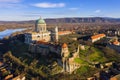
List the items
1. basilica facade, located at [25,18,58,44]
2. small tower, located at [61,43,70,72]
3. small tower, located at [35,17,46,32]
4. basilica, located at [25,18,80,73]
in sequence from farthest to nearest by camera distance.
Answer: small tower, located at [35,17,46,32] → basilica facade, located at [25,18,58,44] → basilica, located at [25,18,80,73] → small tower, located at [61,43,70,72]

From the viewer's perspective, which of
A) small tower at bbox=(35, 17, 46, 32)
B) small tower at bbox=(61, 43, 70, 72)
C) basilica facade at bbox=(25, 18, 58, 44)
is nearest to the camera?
small tower at bbox=(61, 43, 70, 72)

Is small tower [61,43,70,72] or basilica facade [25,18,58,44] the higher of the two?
basilica facade [25,18,58,44]

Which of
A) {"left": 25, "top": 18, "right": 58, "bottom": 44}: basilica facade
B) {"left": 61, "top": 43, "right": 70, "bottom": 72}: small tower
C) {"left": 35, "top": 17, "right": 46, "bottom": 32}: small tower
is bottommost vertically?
{"left": 61, "top": 43, "right": 70, "bottom": 72}: small tower

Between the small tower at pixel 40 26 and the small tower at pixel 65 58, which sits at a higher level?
the small tower at pixel 40 26

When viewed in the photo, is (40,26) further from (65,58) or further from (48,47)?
(65,58)

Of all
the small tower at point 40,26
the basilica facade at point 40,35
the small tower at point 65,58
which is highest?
the small tower at point 40,26

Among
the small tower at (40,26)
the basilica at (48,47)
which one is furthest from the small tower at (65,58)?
the small tower at (40,26)

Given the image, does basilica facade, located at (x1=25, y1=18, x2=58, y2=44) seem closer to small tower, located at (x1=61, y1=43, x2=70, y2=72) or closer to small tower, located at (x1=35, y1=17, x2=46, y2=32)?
small tower, located at (x1=35, y1=17, x2=46, y2=32)

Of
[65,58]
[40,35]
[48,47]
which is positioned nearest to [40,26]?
[40,35]

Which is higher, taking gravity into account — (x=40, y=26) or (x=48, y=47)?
(x=40, y=26)

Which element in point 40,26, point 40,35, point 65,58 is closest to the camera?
point 65,58

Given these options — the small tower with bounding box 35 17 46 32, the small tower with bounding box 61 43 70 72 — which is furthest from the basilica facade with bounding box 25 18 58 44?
the small tower with bounding box 61 43 70 72

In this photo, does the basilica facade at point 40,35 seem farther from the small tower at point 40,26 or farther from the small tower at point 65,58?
the small tower at point 65,58
